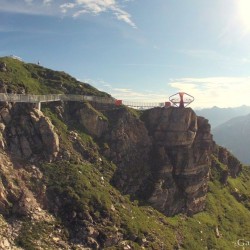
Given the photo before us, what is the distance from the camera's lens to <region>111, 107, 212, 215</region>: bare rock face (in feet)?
329

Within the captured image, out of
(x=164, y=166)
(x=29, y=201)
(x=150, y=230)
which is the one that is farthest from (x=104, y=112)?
(x=29, y=201)

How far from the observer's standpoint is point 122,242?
7375cm

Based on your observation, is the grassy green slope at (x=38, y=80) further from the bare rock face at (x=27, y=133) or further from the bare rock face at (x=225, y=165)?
the bare rock face at (x=225, y=165)

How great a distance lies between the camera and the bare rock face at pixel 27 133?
77494 millimetres

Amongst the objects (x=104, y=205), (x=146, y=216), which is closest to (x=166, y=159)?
(x=146, y=216)

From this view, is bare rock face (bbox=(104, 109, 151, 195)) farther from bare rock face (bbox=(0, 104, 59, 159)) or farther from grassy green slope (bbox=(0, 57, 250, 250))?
bare rock face (bbox=(0, 104, 59, 159))

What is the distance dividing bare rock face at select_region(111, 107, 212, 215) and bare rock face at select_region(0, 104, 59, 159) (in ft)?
70.6

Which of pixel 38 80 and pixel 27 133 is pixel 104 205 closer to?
pixel 27 133

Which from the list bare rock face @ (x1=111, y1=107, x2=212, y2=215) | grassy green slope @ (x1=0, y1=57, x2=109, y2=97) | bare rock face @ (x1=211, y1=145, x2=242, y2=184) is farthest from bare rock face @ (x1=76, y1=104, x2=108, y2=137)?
bare rock face @ (x1=211, y1=145, x2=242, y2=184)

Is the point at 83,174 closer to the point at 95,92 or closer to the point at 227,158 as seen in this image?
the point at 95,92

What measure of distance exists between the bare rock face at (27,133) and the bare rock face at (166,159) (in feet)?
70.6

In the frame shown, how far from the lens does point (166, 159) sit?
107875 mm

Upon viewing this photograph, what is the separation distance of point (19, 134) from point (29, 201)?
16360 mm

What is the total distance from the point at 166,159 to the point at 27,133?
42.3 metres
